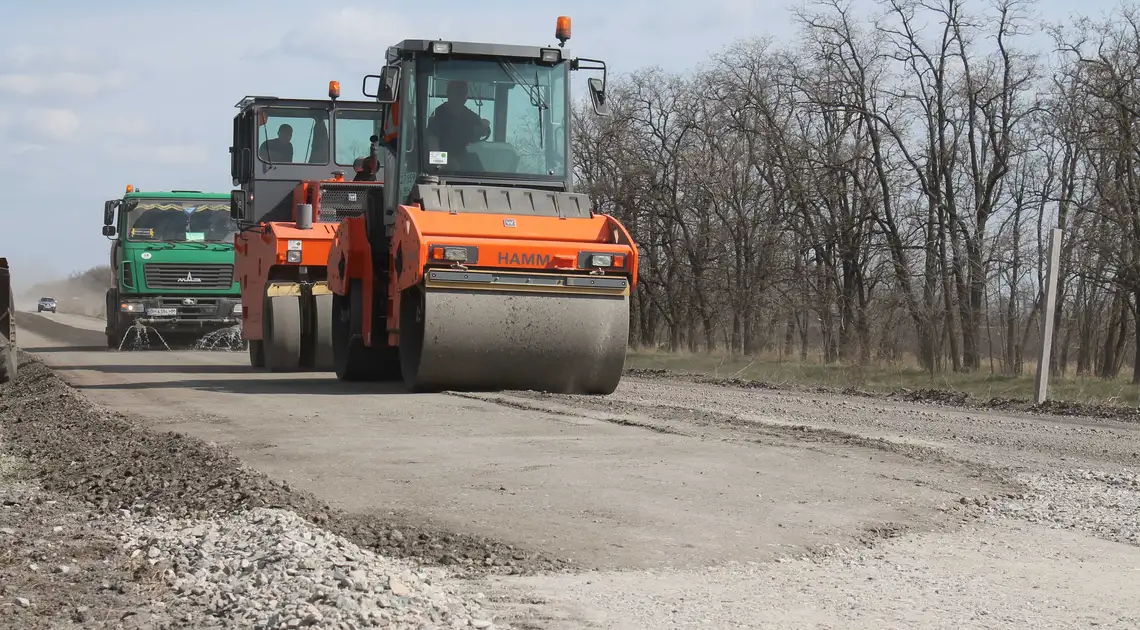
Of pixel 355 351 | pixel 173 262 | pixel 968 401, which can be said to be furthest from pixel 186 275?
pixel 968 401

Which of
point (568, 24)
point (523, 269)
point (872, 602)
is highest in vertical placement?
point (568, 24)

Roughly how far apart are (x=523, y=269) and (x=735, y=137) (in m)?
20.2

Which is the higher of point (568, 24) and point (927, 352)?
point (568, 24)

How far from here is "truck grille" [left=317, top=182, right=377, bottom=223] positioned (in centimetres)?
1884

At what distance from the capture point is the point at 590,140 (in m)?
34.0

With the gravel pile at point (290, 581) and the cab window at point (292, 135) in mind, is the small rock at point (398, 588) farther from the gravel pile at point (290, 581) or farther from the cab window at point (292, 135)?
the cab window at point (292, 135)

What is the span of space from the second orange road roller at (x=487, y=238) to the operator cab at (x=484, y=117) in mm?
13

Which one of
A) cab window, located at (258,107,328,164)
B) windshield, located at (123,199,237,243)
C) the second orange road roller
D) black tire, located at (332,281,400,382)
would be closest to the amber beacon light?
the second orange road roller

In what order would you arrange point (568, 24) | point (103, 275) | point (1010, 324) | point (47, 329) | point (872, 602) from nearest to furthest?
point (872, 602)
point (568, 24)
point (1010, 324)
point (47, 329)
point (103, 275)

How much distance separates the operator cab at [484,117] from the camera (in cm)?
1347

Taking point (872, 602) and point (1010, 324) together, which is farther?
point (1010, 324)

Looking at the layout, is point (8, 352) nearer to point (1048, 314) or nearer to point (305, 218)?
point (305, 218)

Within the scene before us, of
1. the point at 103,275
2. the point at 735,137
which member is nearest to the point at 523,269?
the point at 735,137

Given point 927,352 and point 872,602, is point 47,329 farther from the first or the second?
point 872,602
